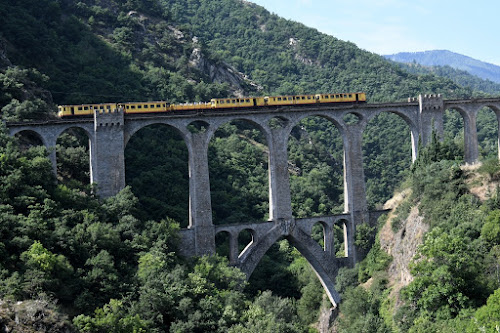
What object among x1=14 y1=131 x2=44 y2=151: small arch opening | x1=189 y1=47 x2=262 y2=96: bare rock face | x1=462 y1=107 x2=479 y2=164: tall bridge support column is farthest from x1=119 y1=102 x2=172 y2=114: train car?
x1=189 y1=47 x2=262 y2=96: bare rock face

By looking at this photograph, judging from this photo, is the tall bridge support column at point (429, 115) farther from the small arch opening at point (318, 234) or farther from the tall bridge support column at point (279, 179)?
the small arch opening at point (318, 234)

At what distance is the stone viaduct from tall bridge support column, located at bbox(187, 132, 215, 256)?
0.07m

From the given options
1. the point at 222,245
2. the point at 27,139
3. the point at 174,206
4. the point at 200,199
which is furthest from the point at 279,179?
the point at 27,139

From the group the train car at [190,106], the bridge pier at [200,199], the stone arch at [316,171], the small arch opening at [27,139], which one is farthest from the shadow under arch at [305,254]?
the small arch opening at [27,139]

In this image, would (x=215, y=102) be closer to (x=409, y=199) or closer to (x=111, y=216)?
(x=111, y=216)

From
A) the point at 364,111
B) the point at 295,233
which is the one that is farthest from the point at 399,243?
the point at 364,111

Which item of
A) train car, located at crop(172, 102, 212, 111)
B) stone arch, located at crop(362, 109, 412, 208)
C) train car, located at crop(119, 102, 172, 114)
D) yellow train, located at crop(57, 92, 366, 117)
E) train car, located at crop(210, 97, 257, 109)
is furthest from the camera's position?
stone arch, located at crop(362, 109, 412, 208)

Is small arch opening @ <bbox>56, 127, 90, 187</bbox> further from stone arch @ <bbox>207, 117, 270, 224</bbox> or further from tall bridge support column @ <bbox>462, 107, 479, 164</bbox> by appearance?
tall bridge support column @ <bbox>462, 107, 479, 164</bbox>

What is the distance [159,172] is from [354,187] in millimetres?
18104

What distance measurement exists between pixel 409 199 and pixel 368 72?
198 ft

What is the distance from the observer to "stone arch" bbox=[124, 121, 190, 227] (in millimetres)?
60031

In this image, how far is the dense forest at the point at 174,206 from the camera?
3956 centimetres

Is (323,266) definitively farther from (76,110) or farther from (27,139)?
(27,139)

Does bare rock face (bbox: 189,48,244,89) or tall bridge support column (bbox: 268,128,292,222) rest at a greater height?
bare rock face (bbox: 189,48,244,89)
